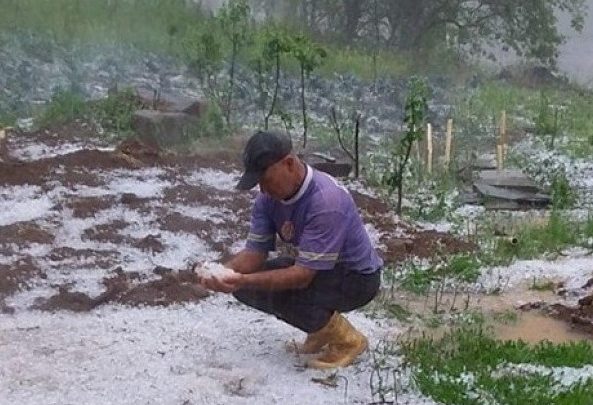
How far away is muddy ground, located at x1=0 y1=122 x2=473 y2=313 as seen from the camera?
552 centimetres

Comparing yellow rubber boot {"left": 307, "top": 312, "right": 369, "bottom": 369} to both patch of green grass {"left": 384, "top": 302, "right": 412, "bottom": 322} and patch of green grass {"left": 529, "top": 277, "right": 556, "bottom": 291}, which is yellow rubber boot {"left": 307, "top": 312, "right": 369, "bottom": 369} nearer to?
patch of green grass {"left": 384, "top": 302, "right": 412, "bottom": 322}

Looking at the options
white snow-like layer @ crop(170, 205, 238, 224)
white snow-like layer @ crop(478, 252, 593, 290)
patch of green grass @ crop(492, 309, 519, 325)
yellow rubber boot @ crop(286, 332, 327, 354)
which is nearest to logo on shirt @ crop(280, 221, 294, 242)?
yellow rubber boot @ crop(286, 332, 327, 354)

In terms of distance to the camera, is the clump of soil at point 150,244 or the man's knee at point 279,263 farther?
the clump of soil at point 150,244

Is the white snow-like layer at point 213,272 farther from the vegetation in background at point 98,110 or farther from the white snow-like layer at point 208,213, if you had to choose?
the vegetation in background at point 98,110

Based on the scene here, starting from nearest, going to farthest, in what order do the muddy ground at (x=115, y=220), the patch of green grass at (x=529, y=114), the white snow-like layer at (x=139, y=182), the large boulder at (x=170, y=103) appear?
the muddy ground at (x=115, y=220) → the white snow-like layer at (x=139, y=182) → the large boulder at (x=170, y=103) → the patch of green grass at (x=529, y=114)

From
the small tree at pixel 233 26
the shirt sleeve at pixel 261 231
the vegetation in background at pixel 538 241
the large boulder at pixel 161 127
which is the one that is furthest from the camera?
the small tree at pixel 233 26

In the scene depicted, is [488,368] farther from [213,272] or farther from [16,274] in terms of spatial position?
[16,274]

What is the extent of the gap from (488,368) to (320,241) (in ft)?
3.02

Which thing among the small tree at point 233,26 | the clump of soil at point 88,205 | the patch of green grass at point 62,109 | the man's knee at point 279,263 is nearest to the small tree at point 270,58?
the small tree at point 233,26

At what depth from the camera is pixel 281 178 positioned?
414cm

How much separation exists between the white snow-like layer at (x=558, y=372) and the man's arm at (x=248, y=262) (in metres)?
1.06

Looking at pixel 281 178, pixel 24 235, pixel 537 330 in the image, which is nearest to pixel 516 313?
pixel 537 330

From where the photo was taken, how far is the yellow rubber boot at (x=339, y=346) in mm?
4457

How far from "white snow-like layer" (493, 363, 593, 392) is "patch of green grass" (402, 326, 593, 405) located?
0.04 feet
